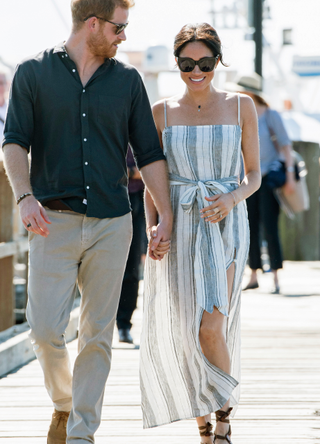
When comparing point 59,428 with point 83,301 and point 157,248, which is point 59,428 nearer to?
point 83,301

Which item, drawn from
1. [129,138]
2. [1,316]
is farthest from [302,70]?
[129,138]

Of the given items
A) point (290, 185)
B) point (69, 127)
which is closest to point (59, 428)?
point (69, 127)

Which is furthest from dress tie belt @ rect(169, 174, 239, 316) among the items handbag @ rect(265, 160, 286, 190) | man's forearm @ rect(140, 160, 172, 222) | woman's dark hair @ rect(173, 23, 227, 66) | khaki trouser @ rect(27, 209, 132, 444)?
handbag @ rect(265, 160, 286, 190)

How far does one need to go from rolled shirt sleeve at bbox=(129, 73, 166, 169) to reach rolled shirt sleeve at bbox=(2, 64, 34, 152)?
1.57ft

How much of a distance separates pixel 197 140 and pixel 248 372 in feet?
7.13

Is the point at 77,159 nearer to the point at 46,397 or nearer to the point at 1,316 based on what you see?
the point at 46,397

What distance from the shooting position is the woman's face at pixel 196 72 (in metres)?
3.49

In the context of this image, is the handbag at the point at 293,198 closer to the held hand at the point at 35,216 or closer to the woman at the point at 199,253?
the woman at the point at 199,253

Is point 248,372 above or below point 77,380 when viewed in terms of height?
below

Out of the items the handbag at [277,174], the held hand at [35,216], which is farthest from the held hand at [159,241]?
the handbag at [277,174]

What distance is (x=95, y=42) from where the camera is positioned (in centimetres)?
321

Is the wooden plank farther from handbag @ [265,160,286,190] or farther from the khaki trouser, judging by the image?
the khaki trouser

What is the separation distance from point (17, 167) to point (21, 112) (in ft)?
0.80

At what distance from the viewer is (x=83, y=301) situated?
334 centimetres
